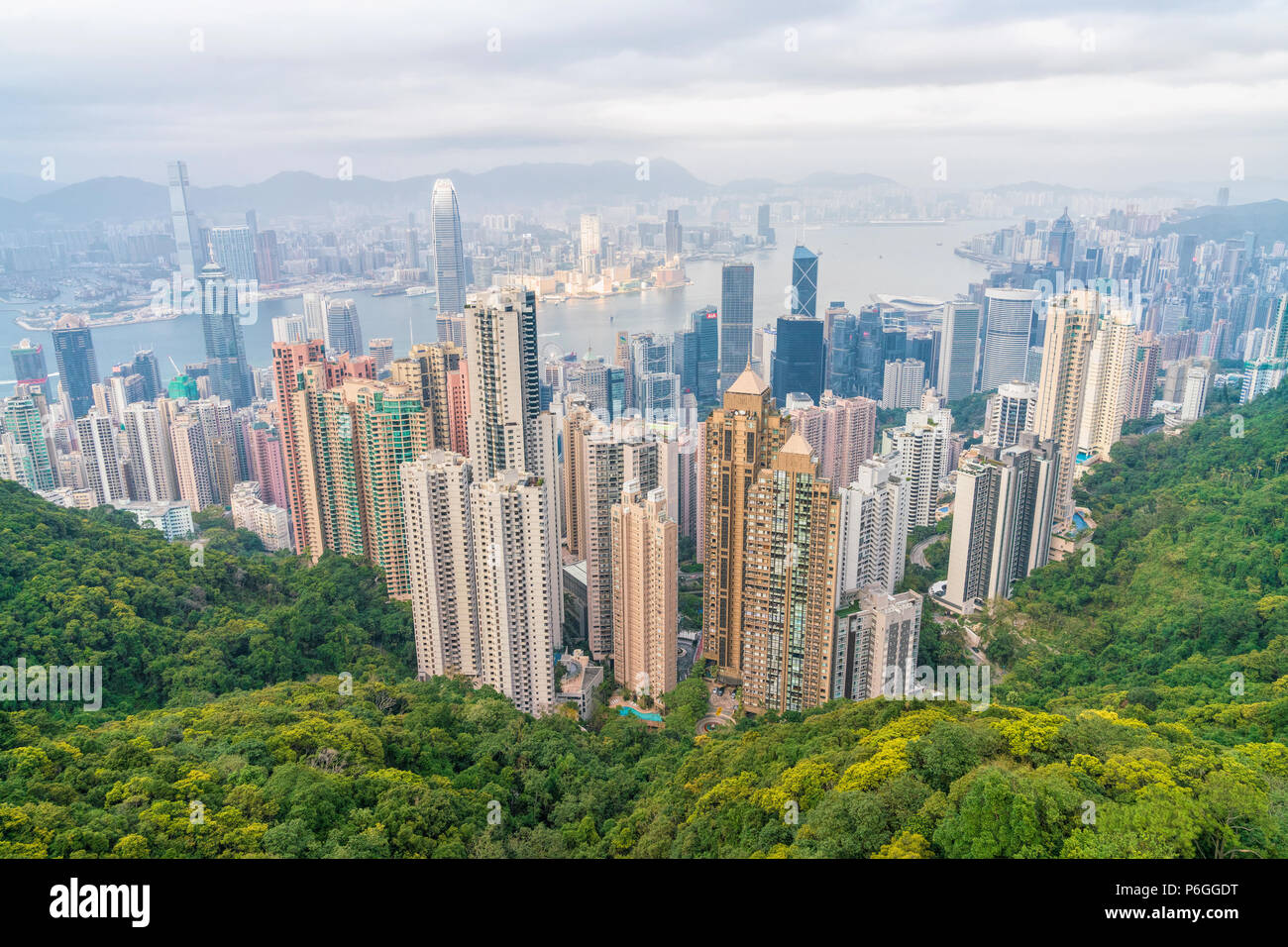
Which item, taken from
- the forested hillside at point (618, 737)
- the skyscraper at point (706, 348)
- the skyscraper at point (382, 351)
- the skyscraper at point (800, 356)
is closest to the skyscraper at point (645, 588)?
the forested hillside at point (618, 737)

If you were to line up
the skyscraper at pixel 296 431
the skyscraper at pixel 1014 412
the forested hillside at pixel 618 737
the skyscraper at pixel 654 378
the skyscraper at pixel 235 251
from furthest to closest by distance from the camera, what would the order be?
the skyscraper at pixel 654 378 → the skyscraper at pixel 235 251 → the skyscraper at pixel 1014 412 → the skyscraper at pixel 296 431 → the forested hillside at pixel 618 737

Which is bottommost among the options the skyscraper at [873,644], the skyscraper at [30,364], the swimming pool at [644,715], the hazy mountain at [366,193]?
the swimming pool at [644,715]

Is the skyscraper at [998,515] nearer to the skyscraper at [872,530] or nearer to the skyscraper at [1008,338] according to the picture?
the skyscraper at [872,530]

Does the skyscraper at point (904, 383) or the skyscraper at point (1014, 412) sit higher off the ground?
the skyscraper at point (1014, 412)

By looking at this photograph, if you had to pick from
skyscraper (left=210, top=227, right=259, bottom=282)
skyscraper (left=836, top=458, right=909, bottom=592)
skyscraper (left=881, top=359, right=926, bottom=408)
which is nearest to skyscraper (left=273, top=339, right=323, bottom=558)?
skyscraper (left=210, top=227, right=259, bottom=282)

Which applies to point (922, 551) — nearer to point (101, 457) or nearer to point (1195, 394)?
point (1195, 394)

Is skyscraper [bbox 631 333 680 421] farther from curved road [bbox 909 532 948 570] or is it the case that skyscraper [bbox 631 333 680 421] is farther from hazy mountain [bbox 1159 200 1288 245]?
hazy mountain [bbox 1159 200 1288 245]
